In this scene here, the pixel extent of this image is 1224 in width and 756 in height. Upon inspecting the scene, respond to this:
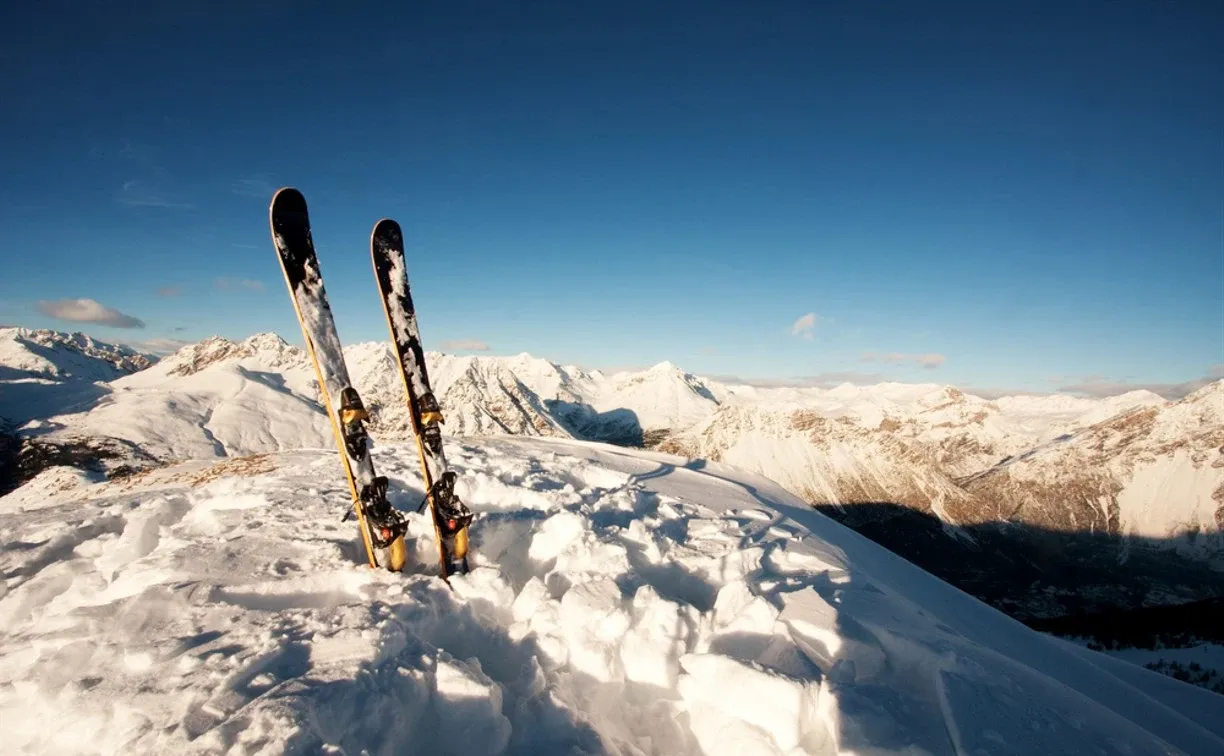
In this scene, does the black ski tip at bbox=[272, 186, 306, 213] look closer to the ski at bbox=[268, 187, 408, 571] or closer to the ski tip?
the ski at bbox=[268, 187, 408, 571]

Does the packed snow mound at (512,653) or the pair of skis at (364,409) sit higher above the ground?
the pair of skis at (364,409)

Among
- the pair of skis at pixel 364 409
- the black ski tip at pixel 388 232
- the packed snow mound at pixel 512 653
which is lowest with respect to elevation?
the packed snow mound at pixel 512 653

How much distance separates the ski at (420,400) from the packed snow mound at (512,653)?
0.56 m

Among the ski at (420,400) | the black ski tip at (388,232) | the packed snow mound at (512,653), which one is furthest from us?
the black ski tip at (388,232)

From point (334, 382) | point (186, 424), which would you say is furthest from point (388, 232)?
point (186, 424)

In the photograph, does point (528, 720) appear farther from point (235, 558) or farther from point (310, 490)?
point (310, 490)

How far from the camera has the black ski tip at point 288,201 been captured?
7.81 meters

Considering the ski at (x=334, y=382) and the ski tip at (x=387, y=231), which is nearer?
the ski at (x=334, y=382)

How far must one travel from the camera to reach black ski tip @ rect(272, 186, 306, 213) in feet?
25.6

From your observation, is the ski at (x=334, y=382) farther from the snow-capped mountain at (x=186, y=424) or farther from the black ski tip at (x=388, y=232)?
the snow-capped mountain at (x=186, y=424)

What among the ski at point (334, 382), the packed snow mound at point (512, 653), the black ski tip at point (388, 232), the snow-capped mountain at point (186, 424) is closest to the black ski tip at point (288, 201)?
the ski at point (334, 382)

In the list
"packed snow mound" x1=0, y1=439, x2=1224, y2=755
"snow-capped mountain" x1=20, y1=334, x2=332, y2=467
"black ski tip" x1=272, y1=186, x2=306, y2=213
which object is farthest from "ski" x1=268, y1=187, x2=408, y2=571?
"snow-capped mountain" x1=20, y1=334, x2=332, y2=467

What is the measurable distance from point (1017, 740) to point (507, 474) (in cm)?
990

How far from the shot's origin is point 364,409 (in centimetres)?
775
